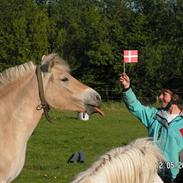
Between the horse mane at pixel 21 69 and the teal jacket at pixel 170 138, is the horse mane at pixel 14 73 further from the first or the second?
the teal jacket at pixel 170 138

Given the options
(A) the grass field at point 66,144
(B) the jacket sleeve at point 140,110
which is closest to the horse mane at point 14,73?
(A) the grass field at point 66,144

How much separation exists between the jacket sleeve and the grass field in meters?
1.98

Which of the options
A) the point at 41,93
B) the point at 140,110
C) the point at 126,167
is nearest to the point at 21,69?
the point at 41,93

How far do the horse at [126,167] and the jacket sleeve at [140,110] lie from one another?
1283 mm

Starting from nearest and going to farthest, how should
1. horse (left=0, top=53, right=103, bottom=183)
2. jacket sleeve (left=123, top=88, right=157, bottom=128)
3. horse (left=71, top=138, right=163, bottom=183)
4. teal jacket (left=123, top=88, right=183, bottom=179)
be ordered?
horse (left=71, top=138, right=163, bottom=183) → teal jacket (left=123, top=88, right=183, bottom=179) → jacket sleeve (left=123, top=88, right=157, bottom=128) → horse (left=0, top=53, right=103, bottom=183)

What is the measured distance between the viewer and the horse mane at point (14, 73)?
584 cm

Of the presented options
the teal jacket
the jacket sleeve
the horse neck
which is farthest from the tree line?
the teal jacket

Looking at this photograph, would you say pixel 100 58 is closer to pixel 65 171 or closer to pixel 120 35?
pixel 120 35

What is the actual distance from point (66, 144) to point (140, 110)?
11.1 meters

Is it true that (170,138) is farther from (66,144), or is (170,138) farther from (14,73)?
(66,144)

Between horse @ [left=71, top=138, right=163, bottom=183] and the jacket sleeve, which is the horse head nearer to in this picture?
the jacket sleeve

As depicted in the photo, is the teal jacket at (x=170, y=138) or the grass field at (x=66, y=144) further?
the grass field at (x=66, y=144)

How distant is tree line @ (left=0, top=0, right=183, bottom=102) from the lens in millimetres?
44266

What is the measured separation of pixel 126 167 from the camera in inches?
118
